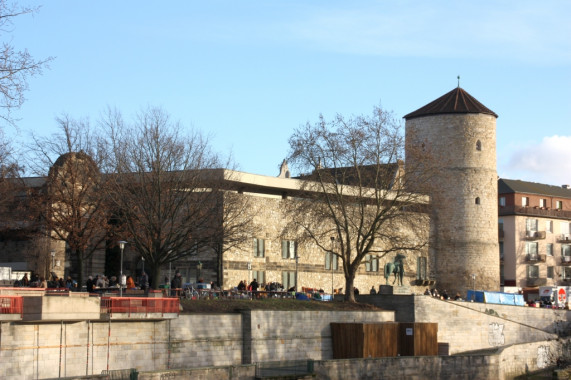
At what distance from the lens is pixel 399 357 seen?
37.5m

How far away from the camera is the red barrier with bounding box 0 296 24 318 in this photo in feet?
93.8

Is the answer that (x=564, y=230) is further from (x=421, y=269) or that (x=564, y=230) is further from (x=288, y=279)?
(x=288, y=279)

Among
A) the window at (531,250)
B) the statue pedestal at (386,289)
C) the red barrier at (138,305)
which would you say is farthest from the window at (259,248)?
the window at (531,250)

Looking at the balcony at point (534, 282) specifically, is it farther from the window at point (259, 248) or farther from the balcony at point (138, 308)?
the balcony at point (138, 308)

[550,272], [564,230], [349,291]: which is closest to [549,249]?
[550,272]

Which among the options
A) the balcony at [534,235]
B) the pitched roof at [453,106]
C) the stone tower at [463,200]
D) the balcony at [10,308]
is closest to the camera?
the balcony at [10,308]

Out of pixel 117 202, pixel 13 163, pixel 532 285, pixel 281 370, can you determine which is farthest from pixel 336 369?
pixel 532 285

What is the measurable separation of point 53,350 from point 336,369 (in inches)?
403

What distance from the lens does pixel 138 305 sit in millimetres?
32656

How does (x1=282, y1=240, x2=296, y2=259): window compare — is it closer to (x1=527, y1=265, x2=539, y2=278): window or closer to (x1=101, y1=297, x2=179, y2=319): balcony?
(x1=101, y1=297, x2=179, y2=319): balcony

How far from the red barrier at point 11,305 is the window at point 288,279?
26.9 meters

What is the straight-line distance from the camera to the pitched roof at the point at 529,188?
8275cm

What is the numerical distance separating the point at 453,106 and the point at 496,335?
21.6m

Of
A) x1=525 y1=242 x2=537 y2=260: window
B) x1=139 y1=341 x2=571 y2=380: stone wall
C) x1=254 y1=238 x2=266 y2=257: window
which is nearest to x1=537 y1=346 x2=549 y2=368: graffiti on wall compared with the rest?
x1=139 y1=341 x2=571 y2=380: stone wall
